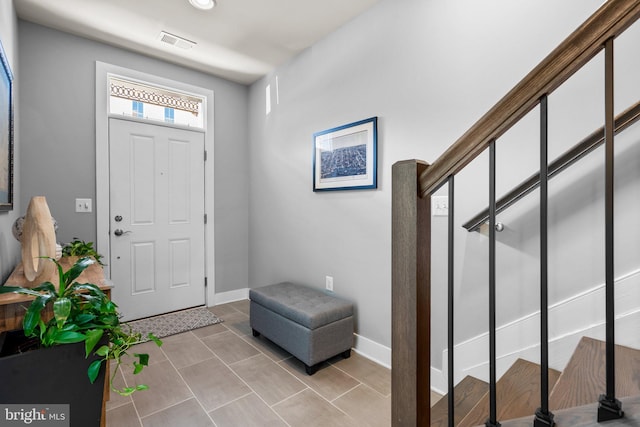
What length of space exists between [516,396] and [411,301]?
742 millimetres

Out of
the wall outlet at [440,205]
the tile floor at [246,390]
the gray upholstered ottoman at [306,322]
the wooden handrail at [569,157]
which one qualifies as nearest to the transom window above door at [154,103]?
the gray upholstered ottoman at [306,322]

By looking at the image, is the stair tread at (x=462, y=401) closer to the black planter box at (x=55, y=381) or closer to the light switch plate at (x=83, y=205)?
the black planter box at (x=55, y=381)

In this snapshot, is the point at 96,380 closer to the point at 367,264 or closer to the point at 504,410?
the point at 504,410

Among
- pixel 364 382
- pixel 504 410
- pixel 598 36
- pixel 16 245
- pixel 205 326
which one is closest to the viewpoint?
pixel 598 36

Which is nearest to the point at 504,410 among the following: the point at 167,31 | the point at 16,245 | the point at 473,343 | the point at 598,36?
the point at 473,343

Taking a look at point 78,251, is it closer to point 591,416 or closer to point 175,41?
point 175,41

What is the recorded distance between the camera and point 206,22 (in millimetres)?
2570

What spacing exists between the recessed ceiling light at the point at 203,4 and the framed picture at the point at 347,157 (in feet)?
4.08

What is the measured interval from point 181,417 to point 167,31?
9.50ft

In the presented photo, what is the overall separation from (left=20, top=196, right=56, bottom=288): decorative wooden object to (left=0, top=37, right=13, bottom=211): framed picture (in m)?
0.52

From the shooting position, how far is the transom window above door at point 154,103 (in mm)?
3033

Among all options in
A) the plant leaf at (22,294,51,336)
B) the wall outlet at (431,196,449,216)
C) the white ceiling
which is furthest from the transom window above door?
the wall outlet at (431,196,449,216)

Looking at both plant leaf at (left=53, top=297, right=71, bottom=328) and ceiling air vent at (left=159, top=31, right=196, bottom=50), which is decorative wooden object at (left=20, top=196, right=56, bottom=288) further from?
ceiling air vent at (left=159, top=31, right=196, bottom=50)

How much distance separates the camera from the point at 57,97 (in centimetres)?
271
